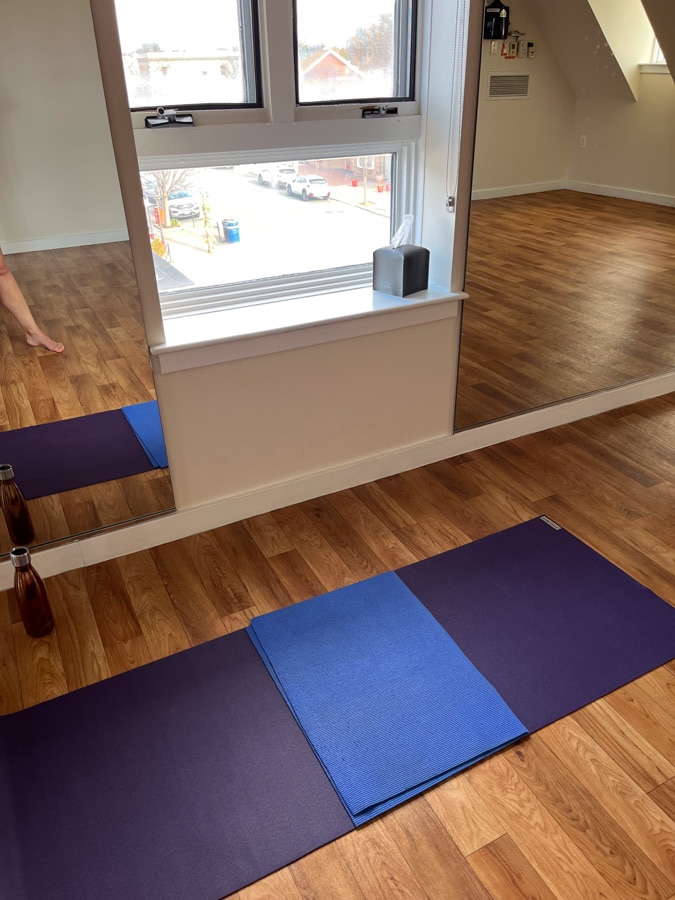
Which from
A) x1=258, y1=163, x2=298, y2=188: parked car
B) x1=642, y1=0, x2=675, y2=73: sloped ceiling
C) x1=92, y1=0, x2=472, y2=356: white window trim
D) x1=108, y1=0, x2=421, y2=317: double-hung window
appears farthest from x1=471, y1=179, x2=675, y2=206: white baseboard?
x1=258, y1=163, x2=298, y2=188: parked car

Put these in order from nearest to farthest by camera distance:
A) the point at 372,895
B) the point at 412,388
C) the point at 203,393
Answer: the point at 372,895 → the point at 203,393 → the point at 412,388

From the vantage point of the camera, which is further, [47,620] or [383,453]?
[383,453]

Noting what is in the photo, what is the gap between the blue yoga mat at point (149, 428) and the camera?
6.92 feet

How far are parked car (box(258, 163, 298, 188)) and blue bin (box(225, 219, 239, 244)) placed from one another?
0.15 metres

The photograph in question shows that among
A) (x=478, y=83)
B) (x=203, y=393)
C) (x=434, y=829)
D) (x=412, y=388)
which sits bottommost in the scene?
(x=434, y=829)

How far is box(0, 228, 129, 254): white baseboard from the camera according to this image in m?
1.86

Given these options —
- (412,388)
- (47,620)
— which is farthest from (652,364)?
(47,620)

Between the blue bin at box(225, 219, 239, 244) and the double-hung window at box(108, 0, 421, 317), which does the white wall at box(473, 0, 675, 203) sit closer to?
the double-hung window at box(108, 0, 421, 317)

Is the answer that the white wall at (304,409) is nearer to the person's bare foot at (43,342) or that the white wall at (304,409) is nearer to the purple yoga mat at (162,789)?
the person's bare foot at (43,342)

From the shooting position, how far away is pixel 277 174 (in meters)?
2.15

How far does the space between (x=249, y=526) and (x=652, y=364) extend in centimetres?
207

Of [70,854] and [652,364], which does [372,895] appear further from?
[652,364]

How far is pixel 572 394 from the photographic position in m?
2.99

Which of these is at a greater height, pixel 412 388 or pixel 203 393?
pixel 203 393
